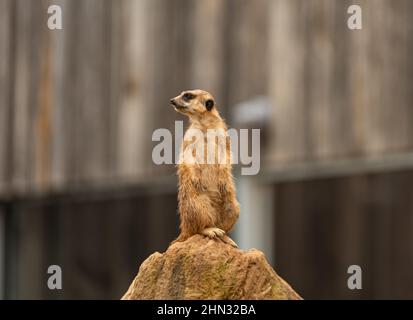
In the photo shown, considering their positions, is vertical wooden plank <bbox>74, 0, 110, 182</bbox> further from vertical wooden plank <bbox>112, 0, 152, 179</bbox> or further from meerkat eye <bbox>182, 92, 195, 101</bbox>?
meerkat eye <bbox>182, 92, 195, 101</bbox>

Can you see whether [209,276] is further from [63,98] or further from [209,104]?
[63,98]

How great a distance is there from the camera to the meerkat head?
6.52 meters

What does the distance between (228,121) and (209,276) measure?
7.10 meters

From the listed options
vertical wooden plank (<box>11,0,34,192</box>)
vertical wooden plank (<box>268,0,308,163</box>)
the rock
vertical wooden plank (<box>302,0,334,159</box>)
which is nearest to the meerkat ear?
the rock

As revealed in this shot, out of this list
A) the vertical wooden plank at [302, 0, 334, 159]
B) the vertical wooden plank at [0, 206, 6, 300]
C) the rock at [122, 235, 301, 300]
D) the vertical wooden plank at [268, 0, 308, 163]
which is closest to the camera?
the rock at [122, 235, 301, 300]

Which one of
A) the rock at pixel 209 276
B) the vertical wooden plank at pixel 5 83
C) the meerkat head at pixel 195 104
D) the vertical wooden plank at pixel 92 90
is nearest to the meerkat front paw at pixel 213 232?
the rock at pixel 209 276

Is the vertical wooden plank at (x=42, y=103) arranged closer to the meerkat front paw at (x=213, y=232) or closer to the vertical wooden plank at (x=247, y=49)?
the vertical wooden plank at (x=247, y=49)

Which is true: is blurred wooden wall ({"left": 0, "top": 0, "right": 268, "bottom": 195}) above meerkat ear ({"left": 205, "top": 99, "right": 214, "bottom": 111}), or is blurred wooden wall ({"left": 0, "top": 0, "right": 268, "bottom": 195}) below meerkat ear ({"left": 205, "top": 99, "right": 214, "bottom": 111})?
above

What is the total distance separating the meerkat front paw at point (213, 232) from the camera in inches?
239

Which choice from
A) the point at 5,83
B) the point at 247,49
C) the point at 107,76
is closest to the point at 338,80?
the point at 247,49

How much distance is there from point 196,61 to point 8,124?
3747 millimetres

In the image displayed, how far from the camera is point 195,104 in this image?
6559 mm

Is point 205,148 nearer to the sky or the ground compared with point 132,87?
nearer to the ground

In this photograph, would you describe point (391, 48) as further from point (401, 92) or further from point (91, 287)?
point (91, 287)
